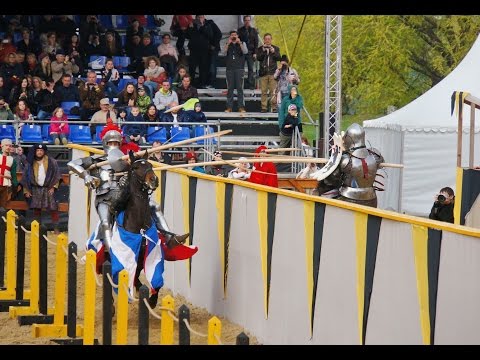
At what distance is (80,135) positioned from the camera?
23.1 metres

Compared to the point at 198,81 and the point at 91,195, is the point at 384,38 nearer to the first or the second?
the point at 198,81

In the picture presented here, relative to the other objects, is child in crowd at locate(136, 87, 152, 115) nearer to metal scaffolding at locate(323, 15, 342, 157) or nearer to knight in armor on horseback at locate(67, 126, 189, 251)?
metal scaffolding at locate(323, 15, 342, 157)

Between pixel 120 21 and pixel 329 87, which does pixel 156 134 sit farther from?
pixel 120 21

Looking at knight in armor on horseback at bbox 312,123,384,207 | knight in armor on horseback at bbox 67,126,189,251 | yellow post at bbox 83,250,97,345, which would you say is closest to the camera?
yellow post at bbox 83,250,97,345

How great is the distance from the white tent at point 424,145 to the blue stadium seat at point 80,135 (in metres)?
A: 5.60

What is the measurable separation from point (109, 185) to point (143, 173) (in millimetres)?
949

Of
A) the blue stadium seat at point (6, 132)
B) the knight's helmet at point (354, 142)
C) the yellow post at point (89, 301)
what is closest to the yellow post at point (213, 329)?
the yellow post at point (89, 301)

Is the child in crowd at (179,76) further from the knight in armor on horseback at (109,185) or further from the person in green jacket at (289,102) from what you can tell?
the knight in armor on horseback at (109,185)

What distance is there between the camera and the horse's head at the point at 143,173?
40.5 feet

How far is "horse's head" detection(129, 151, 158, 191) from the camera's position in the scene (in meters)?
12.4

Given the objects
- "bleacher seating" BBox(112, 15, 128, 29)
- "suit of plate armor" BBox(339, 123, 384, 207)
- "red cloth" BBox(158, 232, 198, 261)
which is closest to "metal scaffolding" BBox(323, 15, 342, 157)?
"bleacher seating" BBox(112, 15, 128, 29)

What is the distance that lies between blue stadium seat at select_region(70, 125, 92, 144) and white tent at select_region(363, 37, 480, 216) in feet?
18.4

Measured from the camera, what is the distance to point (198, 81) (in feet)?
92.2

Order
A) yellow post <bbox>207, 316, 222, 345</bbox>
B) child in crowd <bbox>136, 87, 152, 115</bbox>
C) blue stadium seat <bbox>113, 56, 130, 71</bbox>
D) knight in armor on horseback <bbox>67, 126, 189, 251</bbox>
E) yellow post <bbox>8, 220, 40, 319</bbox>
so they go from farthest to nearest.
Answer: blue stadium seat <bbox>113, 56, 130, 71</bbox>, child in crowd <bbox>136, 87, 152, 115</bbox>, yellow post <bbox>8, 220, 40, 319</bbox>, knight in armor on horseback <bbox>67, 126, 189, 251</bbox>, yellow post <bbox>207, 316, 222, 345</bbox>
